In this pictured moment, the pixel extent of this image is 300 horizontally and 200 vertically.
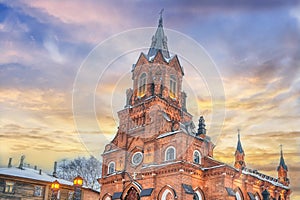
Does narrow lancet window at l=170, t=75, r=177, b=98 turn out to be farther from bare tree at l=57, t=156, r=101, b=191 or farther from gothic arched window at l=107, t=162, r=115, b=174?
bare tree at l=57, t=156, r=101, b=191

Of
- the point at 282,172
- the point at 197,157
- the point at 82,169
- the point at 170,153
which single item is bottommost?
the point at 197,157

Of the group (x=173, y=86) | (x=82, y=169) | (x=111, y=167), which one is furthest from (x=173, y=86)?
(x=82, y=169)

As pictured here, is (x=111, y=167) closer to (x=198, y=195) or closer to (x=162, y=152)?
(x=162, y=152)

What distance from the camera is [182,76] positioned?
150ft

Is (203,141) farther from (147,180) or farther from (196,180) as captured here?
(147,180)

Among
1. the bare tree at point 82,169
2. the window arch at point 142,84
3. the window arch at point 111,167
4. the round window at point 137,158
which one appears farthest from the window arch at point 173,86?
the bare tree at point 82,169

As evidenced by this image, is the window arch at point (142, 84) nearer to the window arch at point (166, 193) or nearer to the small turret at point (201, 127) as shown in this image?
the small turret at point (201, 127)

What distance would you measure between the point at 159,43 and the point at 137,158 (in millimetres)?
17781

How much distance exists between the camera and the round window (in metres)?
37.4

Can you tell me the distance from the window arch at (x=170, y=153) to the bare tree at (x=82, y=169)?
85.2 feet

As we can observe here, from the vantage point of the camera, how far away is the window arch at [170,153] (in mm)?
34275

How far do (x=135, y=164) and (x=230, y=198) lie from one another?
10972 millimetres

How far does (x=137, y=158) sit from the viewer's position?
1494 inches

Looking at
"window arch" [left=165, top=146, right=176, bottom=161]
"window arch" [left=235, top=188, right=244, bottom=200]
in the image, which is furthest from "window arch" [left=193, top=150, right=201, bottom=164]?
"window arch" [left=235, top=188, right=244, bottom=200]
